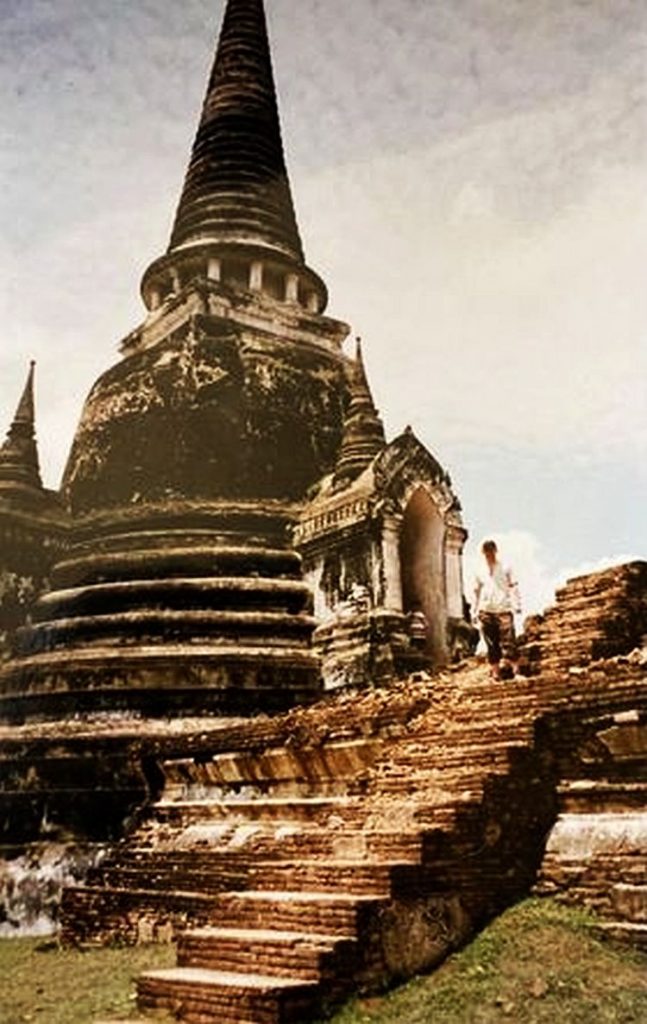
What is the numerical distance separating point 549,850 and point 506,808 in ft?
1.38

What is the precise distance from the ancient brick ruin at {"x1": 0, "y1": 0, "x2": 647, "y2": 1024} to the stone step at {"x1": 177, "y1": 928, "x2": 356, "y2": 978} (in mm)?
22

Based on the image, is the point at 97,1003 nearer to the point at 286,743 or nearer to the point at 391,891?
the point at 391,891

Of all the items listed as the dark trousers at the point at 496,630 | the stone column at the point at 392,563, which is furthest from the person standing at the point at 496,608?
the stone column at the point at 392,563

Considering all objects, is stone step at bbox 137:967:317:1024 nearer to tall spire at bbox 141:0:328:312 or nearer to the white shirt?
the white shirt

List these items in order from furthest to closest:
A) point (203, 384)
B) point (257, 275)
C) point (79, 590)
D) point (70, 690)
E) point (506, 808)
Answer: point (257, 275), point (203, 384), point (79, 590), point (70, 690), point (506, 808)

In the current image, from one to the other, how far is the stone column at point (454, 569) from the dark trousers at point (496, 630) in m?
7.14

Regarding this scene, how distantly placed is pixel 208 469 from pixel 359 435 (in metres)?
2.84

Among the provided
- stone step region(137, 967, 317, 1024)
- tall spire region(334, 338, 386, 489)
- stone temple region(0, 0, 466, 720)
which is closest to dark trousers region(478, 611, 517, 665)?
stone step region(137, 967, 317, 1024)

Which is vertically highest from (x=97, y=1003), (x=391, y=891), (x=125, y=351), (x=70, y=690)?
(x=125, y=351)

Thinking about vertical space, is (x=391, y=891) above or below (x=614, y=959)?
above

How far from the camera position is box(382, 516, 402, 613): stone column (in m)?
15.0

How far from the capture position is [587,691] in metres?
7.20

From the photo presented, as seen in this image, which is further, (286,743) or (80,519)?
(80,519)

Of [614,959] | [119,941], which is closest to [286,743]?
[119,941]
